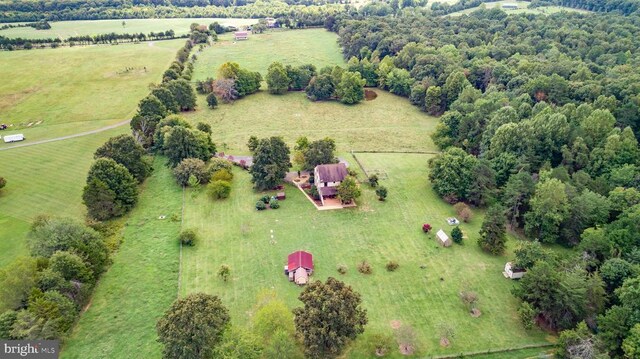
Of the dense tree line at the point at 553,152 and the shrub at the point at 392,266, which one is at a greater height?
the dense tree line at the point at 553,152

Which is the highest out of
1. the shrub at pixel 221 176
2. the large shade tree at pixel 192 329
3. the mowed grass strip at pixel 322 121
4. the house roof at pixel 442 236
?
the large shade tree at pixel 192 329

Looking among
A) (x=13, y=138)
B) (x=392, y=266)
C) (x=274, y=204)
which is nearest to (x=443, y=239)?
(x=392, y=266)

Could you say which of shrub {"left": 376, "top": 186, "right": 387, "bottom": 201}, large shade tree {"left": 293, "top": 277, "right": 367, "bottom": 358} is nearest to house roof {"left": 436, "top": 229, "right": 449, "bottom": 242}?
shrub {"left": 376, "top": 186, "right": 387, "bottom": 201}

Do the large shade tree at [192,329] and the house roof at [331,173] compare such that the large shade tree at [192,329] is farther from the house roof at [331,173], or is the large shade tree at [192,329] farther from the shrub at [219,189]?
the house roof at [331,173]

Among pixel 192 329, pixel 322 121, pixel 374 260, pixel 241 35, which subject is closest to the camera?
pixel 192 329

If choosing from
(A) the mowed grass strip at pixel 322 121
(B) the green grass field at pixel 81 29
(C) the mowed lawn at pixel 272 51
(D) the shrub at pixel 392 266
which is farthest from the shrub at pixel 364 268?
(B) the green grass field at pixel 81 29

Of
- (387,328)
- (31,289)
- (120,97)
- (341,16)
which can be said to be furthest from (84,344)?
(341,16)

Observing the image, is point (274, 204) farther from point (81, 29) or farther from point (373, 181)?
point (81, 29)
